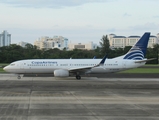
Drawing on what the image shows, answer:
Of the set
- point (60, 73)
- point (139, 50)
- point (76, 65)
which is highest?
point (139, 50)

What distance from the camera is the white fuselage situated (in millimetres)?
37219

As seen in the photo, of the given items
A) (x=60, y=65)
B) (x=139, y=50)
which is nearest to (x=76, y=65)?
(x=60, y=65)

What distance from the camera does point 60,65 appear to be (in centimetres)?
3772

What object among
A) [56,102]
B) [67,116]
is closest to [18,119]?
[67,116]

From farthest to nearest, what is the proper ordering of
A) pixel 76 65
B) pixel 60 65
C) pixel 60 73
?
pixel 76 65 → pixel 60 65 → pixel 60 73

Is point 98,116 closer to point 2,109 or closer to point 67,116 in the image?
point 67,116

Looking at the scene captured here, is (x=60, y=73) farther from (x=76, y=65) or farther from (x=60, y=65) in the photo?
(x=76, y=65)

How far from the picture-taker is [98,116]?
1346 centimetres

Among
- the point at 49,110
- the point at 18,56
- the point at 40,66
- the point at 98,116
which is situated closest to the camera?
the point at 98,116

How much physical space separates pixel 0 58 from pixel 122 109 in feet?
282

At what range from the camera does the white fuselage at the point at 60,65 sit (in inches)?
1465

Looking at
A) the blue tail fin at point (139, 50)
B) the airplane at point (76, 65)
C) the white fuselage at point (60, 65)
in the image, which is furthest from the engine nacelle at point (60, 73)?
the blue tail fin at point (139, 50)

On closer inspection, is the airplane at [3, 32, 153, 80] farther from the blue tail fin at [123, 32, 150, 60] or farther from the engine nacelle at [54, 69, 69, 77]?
the engine nacelle at [54, 69, 69, 77]

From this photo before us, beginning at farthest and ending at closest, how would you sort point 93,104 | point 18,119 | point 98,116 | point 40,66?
point 40,66, point 93,104, point 98,116, point 18,119
